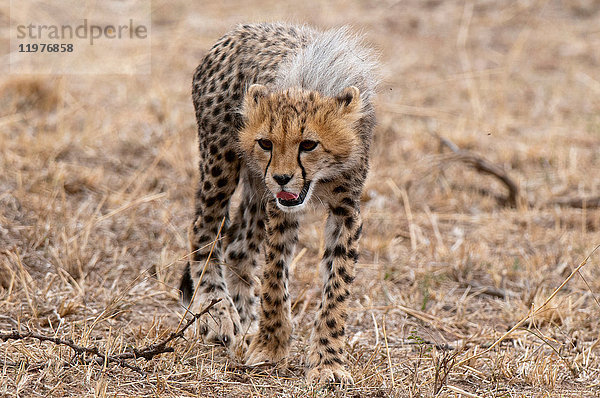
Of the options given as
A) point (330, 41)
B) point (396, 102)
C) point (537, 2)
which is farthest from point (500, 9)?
point (330, 41)

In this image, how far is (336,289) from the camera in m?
3.64

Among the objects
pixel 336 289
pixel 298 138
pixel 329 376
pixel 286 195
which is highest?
pixel 298 138

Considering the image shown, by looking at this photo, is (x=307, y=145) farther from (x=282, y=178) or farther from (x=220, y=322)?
(x=220, y=322)

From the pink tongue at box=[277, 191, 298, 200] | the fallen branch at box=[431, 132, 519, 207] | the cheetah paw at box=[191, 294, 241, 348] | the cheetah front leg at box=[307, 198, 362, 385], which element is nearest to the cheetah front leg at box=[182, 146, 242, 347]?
the cheetah paw at box=[191, 294, 241, 348]

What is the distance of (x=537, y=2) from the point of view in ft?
35.4

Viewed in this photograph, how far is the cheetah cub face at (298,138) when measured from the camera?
128 inches

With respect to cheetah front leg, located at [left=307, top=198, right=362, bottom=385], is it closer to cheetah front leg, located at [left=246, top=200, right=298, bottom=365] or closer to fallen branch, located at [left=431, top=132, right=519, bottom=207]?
cheetah front leg, located at [left=246, top=200, right=298, bottom=365]

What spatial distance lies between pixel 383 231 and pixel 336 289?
202 cm

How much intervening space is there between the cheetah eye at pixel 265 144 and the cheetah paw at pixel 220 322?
93 centimetres

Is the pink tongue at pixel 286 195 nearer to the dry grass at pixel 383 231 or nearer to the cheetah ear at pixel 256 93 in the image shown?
the cheetah ear at pixel 256 93

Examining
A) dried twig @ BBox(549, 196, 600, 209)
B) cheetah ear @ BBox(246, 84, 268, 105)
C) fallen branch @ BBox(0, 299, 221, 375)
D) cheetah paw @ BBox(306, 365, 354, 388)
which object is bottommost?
cheetah paw @ BBox(306, 365, 354, 388)

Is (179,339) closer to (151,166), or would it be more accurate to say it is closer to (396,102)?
(151,166)

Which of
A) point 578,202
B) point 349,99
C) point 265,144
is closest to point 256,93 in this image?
point 265,144

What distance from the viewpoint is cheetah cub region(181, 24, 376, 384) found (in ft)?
10.9
